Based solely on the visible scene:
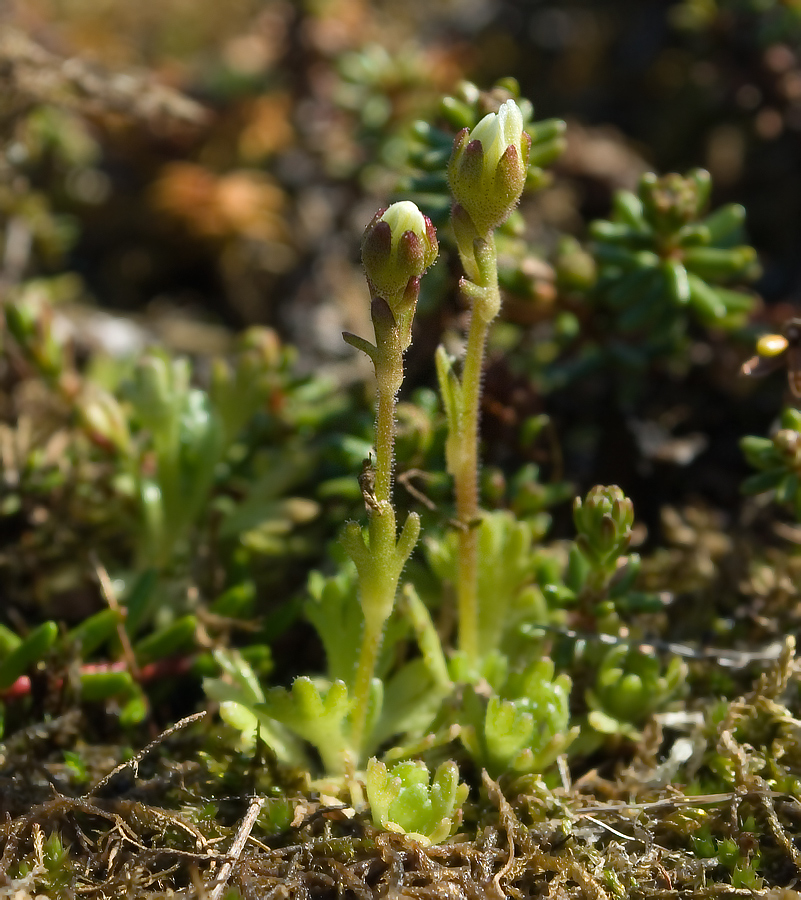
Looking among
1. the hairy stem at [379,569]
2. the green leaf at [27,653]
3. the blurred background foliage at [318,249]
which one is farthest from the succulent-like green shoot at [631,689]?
the green leaf at [27,653]

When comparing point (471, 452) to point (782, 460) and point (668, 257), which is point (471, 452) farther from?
point (668, 257)

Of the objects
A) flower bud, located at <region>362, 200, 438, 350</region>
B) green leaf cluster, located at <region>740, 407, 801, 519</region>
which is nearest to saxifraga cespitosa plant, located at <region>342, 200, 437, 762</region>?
flower bud, located at <region>362, 200, 438, 350</region>

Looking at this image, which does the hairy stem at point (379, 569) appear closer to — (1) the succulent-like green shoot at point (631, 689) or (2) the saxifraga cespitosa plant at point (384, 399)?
(2) the saxifraga cespitosa plant at point (384, 399)

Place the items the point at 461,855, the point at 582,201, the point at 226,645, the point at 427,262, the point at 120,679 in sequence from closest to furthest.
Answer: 1. the point at 427,262
2. the point at 461,855
3. the point at 120,679
4. the point at 226,645
5. the point at 582,201

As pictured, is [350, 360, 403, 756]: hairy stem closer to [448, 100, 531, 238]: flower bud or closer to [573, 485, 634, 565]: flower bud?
[448, 100, 531, 238]: flower bud

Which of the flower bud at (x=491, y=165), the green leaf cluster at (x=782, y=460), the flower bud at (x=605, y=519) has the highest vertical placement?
the flower bud at (x=491, y=165)

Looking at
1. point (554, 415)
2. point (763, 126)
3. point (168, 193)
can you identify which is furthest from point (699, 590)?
point (168, 193)

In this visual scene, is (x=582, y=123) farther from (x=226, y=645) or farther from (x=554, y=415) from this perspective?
(x=226, y=645)
